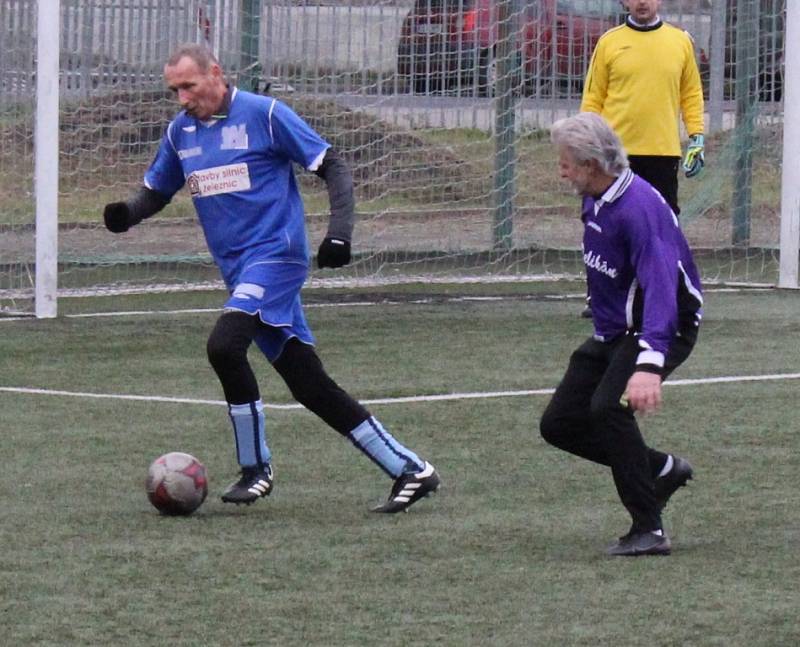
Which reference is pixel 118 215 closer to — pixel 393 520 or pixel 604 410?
pixel 393 520

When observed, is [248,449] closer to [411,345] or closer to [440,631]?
[440,631]

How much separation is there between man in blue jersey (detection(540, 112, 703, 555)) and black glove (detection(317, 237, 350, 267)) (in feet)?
2.77

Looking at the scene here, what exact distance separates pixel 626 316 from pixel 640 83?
555cm

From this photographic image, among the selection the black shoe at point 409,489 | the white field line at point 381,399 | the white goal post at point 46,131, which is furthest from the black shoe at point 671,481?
the white goal post at point 46,131

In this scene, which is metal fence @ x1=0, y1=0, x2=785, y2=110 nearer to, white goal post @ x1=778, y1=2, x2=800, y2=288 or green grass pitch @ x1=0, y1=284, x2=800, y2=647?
white goal post @ x1=778, y1=2, x2=800, y2=288

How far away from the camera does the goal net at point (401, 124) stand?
13492 millimetres

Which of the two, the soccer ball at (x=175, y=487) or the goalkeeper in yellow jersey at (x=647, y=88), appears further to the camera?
the goalkeeper in yellow jersey at (x=647, y=88)

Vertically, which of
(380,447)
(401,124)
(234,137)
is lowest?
(380,447)

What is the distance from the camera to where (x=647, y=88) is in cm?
1158

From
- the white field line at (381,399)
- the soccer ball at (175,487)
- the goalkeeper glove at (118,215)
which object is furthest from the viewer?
the white field line at (381,399)

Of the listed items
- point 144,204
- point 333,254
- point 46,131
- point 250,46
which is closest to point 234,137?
point 144,204

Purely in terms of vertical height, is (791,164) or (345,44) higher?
(345,44)

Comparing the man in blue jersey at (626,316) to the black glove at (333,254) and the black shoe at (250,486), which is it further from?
the black shoe at (250,486)

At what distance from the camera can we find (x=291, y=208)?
720 centimetres
